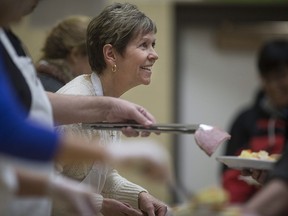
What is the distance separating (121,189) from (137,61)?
15.7 inches

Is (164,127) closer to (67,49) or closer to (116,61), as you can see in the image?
(116,61)

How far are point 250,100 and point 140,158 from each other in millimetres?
5179

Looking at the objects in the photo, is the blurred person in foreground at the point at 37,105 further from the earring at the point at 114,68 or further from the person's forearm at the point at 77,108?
the earring at the point at 114,68

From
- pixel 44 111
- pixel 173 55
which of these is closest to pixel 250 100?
pixel 173 55

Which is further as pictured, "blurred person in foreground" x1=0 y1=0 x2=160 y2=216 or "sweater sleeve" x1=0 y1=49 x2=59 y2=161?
"blurred person in foreground" x1=0 y1=0 x2=160 y2=216

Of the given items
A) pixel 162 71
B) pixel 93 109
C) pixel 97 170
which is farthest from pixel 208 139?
pixel 162 71

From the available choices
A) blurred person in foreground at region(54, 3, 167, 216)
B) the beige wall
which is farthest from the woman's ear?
the beige wall

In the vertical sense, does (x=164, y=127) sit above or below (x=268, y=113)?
above

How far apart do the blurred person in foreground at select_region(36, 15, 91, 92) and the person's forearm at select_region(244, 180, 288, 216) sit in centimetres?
140

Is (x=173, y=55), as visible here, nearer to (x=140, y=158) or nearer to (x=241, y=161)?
(x=241, y=161)

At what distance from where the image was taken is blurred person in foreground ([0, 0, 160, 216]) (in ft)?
6.21

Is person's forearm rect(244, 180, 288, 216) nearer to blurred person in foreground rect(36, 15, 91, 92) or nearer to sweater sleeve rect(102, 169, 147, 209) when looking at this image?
sweater sleeve rect(102, 169, 147, 209)

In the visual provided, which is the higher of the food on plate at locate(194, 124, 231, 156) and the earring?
the earring

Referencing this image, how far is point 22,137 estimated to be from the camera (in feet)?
5.79
